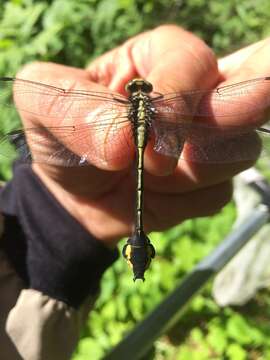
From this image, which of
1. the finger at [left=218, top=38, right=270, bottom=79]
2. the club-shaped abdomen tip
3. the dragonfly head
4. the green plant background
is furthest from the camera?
the green plant background

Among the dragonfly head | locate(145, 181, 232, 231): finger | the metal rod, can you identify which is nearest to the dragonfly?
the dragonfly head

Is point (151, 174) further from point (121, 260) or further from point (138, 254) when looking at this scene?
point (121, 260)

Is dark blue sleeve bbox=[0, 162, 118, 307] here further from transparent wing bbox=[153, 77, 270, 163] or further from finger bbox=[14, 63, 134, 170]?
transparent wing bbox=[153, 77, 270, 163]

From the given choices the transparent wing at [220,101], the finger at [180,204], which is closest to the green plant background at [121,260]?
the finger at [180,204]

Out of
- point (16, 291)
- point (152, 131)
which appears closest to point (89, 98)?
point (152, 131)

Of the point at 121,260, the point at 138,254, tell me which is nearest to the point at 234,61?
the point at 138,254
